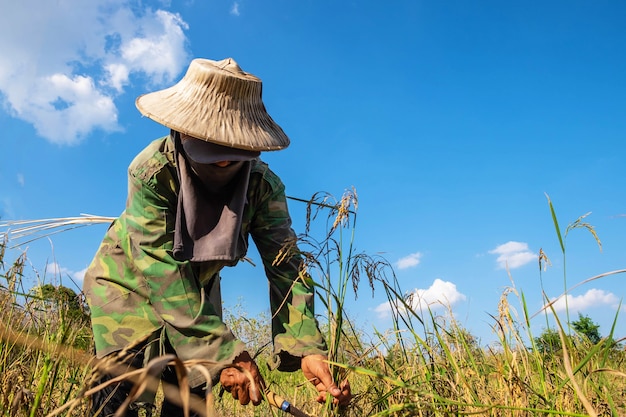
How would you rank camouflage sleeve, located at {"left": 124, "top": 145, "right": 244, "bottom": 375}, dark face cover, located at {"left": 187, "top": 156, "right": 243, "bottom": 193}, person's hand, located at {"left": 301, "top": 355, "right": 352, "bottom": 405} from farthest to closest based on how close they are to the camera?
dark face cover, located at {"left": 187, "top": 156, "right": 243, "bottom": 193} → camouflage sleeve, located at {"left": 124, "top": 145, "right": 244, "bottom": 375} → person's hand, located at {"left": 301, "top": 355, "right": 352, "bottom": 405}

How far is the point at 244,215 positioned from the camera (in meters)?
2.94

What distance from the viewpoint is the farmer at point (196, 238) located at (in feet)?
8.14

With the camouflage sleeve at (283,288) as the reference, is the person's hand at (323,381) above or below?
below

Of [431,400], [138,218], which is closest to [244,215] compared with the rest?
[138,218]

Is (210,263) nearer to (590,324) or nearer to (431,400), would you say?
(431,400)

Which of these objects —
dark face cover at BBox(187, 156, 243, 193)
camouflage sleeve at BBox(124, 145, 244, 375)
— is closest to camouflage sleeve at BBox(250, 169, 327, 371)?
dark face cover at BBox(187, 156, 243, 193)

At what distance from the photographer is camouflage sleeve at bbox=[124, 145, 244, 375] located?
243 cm

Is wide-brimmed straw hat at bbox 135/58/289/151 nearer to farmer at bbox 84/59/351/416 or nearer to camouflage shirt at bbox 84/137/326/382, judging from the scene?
farmer at bbox 84/59/351/416

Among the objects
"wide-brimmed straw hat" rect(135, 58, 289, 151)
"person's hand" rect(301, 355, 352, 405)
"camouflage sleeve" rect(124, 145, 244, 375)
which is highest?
"wide-brimmed straw hat" rect(135, 58, 289, 151)

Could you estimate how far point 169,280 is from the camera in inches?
101

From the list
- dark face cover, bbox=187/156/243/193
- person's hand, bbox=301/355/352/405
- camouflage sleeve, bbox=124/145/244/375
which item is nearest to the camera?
person's hand, bbox=301/355/352/405

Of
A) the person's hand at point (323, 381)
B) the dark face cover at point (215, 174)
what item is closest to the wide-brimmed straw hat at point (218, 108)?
the dark face cover at point (215, 174)

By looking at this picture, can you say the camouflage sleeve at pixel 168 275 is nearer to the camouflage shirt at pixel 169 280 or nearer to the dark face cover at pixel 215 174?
the camouflage shirt at pixel 169 280

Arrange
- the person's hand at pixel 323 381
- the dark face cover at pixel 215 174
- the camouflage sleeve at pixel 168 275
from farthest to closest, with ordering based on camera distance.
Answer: the dark face cover at pixel 215 174
the camouflage sleeve at pixel 168 275
the person's hand at pixel 323 381
